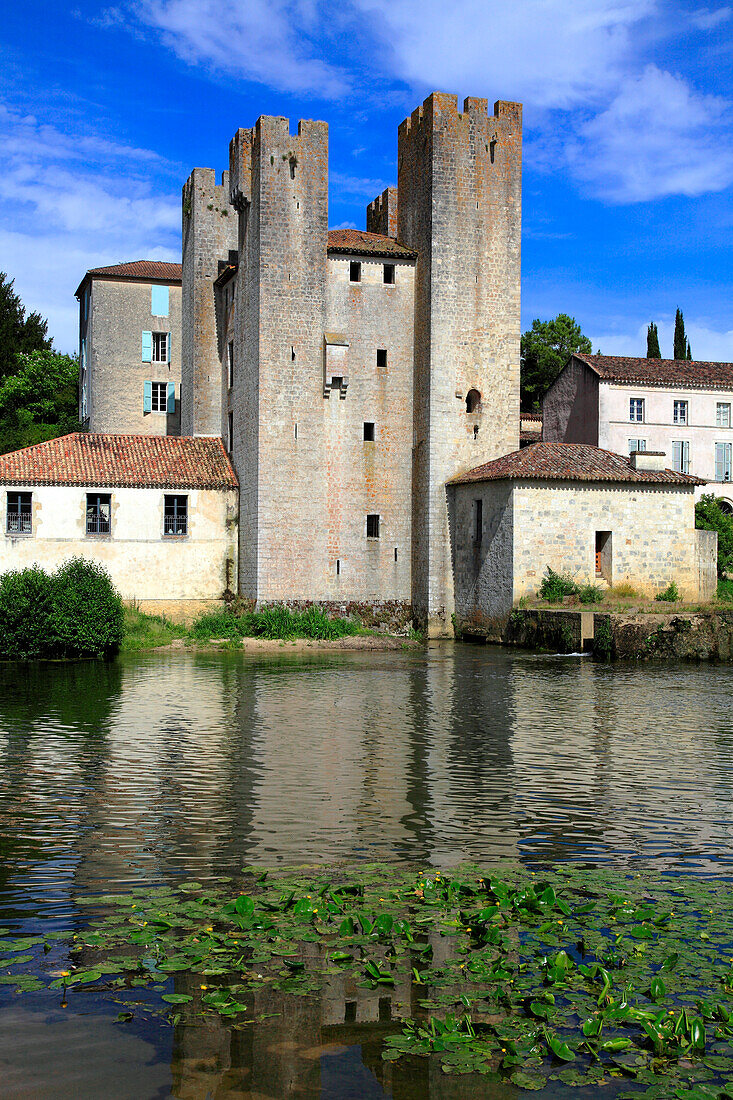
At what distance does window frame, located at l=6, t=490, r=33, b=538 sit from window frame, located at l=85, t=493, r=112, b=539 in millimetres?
1462

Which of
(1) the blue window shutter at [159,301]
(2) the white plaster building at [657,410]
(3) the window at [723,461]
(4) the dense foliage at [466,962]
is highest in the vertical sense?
(1) the blue window shutter at [159,301]

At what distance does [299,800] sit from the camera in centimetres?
936

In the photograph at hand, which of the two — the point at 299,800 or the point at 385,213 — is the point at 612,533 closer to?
the point at 385,213

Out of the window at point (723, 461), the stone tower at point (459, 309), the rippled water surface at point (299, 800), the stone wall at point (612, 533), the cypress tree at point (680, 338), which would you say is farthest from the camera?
the cypress tree at point (680, 338)

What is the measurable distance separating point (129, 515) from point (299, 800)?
20.0m

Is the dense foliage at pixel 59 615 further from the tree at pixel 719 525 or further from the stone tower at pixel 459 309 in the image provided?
the tree at pixel 719 525

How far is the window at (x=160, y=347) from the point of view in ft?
129

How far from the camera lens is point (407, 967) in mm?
5488

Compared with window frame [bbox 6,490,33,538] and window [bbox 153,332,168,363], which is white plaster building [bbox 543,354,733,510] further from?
window frame [bbox 6,490,33,538]

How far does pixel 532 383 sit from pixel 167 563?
31023 mm

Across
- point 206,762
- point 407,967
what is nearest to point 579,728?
point 206,762

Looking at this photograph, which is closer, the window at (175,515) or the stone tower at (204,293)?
the window at (175,515)

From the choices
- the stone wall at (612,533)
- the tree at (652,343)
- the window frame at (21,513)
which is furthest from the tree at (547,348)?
the window frame at (21,513)

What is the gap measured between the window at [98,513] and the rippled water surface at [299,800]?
33.5 ft
